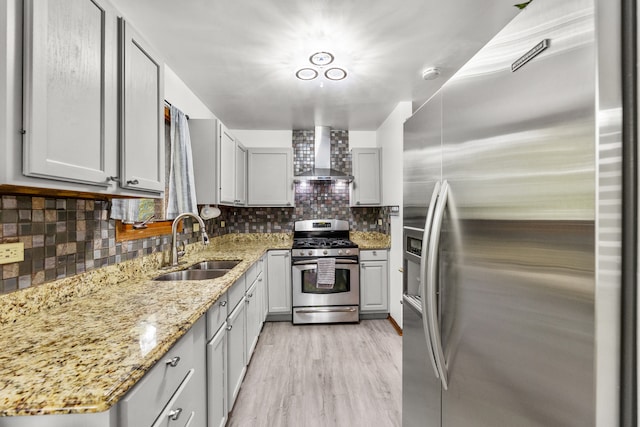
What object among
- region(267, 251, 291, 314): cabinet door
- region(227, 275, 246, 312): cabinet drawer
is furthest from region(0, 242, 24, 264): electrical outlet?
region(267, 251, 291, 314): cabinet door

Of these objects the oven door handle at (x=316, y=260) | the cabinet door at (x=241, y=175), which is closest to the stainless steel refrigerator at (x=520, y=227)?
the oven door handle at (x=316, y=260)

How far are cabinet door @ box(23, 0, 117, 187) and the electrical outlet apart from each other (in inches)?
16.1

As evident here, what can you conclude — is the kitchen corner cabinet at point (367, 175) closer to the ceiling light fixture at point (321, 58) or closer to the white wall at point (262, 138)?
the white wall at point (262, 138)

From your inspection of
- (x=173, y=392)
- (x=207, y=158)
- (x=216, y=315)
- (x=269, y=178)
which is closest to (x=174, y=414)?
(x=173, y=392)

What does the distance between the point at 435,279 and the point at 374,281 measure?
2609mm

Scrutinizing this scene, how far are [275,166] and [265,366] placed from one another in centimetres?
229

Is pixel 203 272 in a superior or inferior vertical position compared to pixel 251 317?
superior

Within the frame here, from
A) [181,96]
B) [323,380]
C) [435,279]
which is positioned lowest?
[323,380]

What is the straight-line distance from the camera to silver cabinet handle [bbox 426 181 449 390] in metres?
0.96

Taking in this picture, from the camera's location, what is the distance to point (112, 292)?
1509mm

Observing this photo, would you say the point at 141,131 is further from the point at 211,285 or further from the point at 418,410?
the point at 418,410

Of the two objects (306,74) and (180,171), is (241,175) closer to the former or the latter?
(180,171)

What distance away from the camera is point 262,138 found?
405cm

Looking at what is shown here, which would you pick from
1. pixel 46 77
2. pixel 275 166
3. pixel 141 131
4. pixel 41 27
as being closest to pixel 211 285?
pixel 141 131
